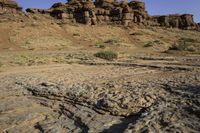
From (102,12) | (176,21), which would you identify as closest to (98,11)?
(102,12)

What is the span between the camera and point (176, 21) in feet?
290

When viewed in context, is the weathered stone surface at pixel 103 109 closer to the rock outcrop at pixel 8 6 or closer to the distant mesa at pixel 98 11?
the rock outcrop at pixel 8 6

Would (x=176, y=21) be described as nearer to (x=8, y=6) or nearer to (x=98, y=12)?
(x=98, y=12)

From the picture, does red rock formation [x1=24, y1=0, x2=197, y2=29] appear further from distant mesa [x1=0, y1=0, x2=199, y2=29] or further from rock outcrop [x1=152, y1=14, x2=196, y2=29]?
rock outcrop [x1=152, y1=14, x2=196, y2=29]

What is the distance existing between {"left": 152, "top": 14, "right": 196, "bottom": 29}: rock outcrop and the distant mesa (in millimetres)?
1498

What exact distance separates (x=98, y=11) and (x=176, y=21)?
84.2ft

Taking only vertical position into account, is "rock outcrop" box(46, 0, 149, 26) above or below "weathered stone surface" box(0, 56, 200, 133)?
above

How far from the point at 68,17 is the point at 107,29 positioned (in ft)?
38.2

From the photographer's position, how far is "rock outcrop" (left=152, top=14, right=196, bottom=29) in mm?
87137

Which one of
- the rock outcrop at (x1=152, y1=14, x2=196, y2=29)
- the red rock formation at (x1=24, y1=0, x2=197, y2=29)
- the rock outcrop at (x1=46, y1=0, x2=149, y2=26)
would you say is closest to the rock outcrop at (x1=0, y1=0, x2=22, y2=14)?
the red rock formation at (x1=24, y1=0, x2=197, y2=29)

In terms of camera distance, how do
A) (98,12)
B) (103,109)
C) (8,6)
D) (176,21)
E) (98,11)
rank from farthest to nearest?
(176,21), (98,11), (98,12), (8,6), (103,109)

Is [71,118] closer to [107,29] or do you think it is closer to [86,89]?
[86,89]

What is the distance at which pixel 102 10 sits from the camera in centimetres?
7450

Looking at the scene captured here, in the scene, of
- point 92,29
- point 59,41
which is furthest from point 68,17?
point 59,41
